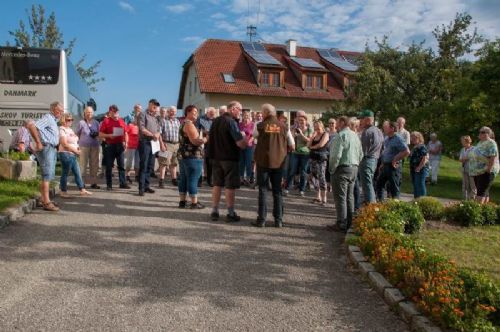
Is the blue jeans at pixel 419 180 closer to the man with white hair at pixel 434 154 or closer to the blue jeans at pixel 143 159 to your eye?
the blue jeans at pixel 143 159

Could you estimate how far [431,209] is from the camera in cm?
891

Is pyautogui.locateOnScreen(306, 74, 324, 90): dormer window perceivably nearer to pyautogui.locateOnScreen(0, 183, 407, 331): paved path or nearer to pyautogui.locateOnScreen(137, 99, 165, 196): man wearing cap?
pyautogui.locateOnScreen(137, 99, 165, 196): man wearing cap

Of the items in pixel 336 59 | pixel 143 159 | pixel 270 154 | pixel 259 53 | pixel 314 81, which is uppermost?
pixel 336 59

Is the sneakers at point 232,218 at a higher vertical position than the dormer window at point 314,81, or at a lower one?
lower

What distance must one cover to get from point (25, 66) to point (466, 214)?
12.5 meters

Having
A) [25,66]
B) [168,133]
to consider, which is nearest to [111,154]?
[168,133]

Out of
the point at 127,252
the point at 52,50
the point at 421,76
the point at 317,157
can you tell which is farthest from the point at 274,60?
the point at 127,252

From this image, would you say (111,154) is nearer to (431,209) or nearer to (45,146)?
(45,146)

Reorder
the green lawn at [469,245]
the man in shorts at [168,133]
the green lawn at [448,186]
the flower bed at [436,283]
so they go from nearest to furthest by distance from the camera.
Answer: the flower bed at [436,283]
the green lawn at [469,245]
the man in shorts at [168,133]
the green lawn at [448,186]

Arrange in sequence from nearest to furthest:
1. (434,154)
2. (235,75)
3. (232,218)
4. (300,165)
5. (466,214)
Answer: (232,218) → (466,214) → (300,165) → (434,154) → (235,75)

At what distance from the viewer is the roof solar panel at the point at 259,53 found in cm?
3864

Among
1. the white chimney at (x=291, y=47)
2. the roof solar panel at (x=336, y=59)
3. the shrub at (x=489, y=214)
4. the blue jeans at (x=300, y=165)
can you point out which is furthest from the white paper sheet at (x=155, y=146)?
the white chimney at (x=291, y=47)

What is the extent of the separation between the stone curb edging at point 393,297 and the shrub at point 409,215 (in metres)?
1.94

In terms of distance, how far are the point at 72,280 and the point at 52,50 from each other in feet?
38.4
